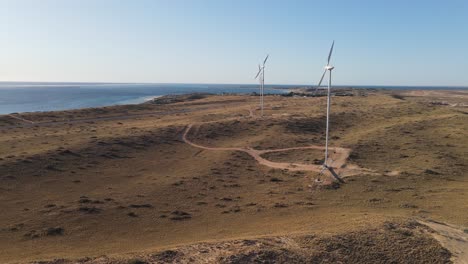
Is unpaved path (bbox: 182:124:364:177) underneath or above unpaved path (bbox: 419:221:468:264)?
underneath

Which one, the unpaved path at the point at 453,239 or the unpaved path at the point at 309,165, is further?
the unpaved path at the point at 309,165

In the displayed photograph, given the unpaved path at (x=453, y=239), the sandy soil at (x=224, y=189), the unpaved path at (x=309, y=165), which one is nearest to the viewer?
the unpaved path at (x=453, y=239)

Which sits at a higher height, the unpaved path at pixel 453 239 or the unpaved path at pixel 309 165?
the unpaved path at pixel 453 239

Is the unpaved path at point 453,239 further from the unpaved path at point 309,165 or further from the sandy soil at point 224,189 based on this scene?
the unpaved path at point 309,165

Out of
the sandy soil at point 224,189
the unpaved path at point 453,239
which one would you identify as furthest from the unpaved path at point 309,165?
the unpaved path at point 453,239

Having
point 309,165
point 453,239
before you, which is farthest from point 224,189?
point 453,239

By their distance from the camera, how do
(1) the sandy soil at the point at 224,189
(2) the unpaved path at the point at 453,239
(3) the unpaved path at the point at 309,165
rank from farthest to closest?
(3) the unpaved path at the point at 309,165 < (1) the sandy soil at the point at 224,189 < (2) the unpaved path at the point at 453,239

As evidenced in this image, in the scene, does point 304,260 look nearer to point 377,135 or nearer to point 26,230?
point 26,230

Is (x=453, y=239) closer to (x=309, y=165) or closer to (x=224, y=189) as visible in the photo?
(x=224, y=189)

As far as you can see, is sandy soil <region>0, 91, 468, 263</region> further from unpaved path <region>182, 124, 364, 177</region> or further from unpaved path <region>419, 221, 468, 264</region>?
unpaved path <region>419, 221, 468, 264</region>

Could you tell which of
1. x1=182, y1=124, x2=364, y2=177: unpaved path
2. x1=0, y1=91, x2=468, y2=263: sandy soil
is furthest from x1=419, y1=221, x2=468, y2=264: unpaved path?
x1=182, y1=124, x2=364, y2=177: unpaved path

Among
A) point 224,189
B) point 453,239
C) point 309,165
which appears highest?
point 453,239
